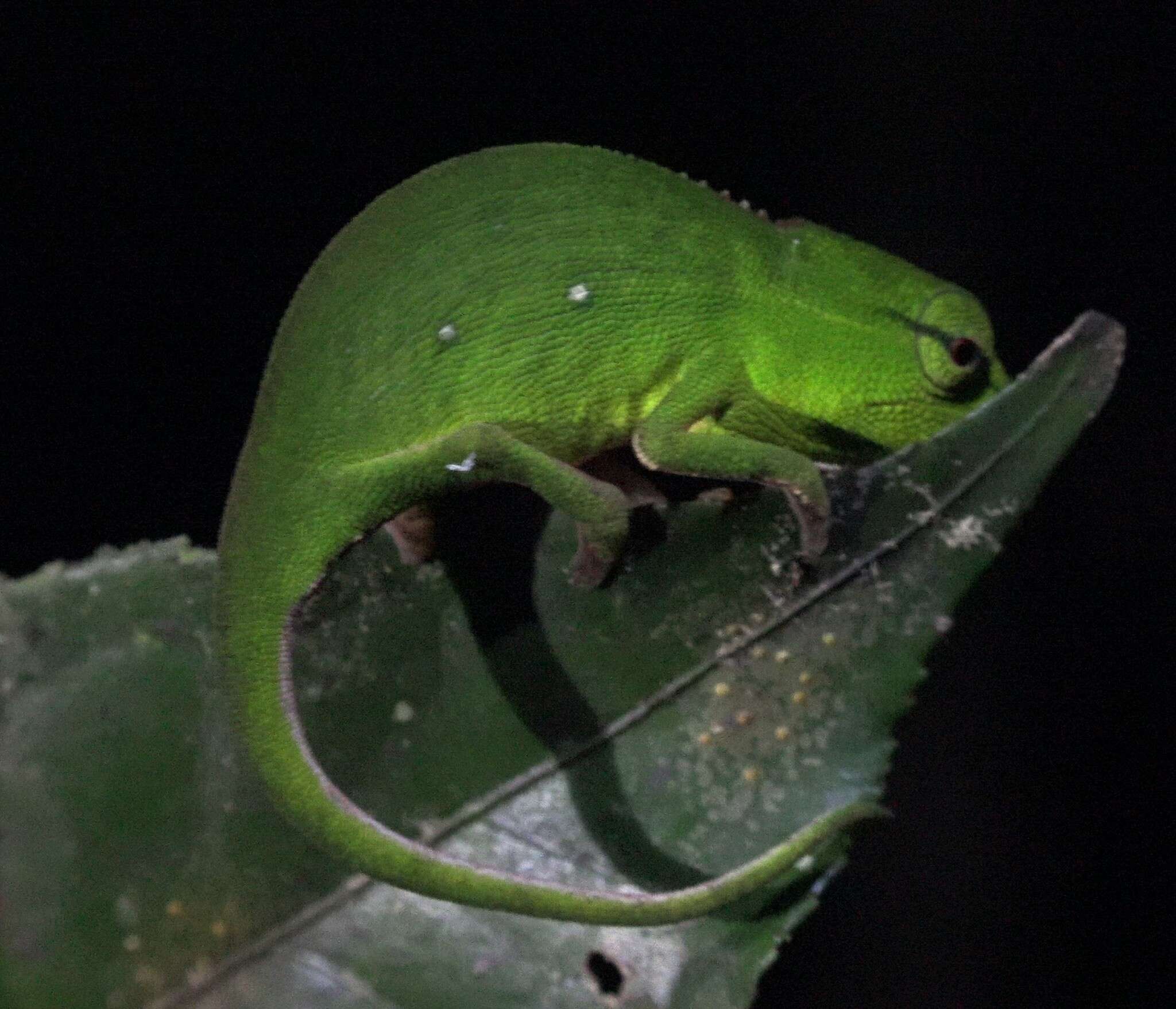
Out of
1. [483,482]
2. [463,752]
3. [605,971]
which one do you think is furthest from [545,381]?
[605,971]

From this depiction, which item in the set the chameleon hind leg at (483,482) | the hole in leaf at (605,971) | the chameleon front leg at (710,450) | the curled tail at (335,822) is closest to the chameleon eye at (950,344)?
the chameleon front leg at (710,450)

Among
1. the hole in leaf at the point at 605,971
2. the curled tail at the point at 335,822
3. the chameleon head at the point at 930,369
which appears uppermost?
the chameleon head at the point at 930,369

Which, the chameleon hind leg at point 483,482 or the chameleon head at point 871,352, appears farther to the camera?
the chameleon head at point 871,352

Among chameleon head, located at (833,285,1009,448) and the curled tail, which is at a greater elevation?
chameleon head, located at (833,285,1009,448)

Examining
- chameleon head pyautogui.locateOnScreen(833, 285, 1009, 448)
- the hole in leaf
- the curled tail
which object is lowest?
the hole in leaf

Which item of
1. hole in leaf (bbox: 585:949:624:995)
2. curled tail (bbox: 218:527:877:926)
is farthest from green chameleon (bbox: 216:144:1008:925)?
hole in leaf (bbox: 585:949:624:995)

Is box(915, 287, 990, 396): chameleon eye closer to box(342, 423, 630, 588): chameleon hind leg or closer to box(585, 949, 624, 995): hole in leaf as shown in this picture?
box(342, 423, 630, 588): chameleon hind leg

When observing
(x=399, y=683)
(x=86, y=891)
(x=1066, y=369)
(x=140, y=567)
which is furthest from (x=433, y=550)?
(x=1066, y=369)

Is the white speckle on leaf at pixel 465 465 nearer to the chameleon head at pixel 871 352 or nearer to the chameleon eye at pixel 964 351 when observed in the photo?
the chameleon head at pixel 871 352
